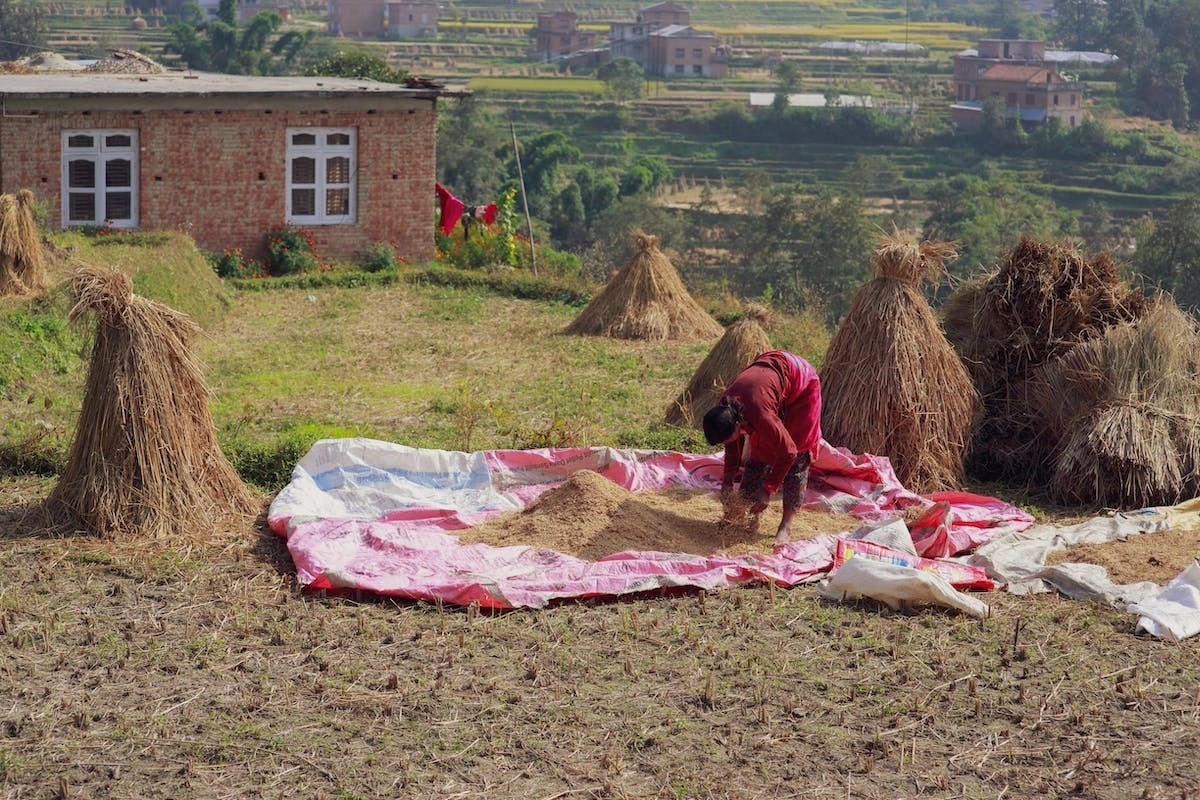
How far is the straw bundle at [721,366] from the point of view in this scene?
10.9 meters

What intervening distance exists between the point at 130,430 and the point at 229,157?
12.5 metres

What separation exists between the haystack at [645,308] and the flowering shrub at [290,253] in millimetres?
5228

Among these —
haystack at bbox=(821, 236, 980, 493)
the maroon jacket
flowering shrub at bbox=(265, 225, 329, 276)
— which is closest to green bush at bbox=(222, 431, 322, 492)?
→ the maroon jacket

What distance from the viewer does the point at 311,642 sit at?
6.32 m

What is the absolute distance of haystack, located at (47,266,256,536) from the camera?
24.8 feet

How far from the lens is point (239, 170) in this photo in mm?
19406

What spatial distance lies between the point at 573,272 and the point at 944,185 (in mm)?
32566

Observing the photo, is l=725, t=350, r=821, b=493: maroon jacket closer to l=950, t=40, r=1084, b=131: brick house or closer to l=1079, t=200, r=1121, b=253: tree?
l=1079, t=200, r=1121, b=253: tree

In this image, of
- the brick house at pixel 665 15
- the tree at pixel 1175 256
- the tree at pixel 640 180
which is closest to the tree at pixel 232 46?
the tree at pixel 640 180

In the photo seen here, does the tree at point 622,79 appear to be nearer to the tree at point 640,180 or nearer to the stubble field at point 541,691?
the tree at point 640,180

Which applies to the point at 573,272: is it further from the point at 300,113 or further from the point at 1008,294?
the point at 1008,294

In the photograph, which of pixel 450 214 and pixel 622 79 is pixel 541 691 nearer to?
pixel 450 214

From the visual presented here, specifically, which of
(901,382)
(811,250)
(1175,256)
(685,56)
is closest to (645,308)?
(901,382)

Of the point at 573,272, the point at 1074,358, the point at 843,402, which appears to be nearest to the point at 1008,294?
the point at 1074,358
